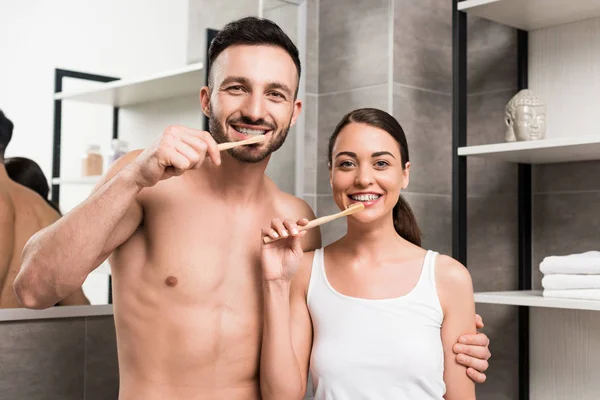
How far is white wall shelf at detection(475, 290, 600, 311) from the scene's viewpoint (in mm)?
1636

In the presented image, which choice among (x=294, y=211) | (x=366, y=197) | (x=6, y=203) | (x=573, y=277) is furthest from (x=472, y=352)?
(x=6, y=203)

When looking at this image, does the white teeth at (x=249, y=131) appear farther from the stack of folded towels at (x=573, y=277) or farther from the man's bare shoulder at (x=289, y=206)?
the stack of folded towels at (x=573, y=277)

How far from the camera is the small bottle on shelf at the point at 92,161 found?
1.84 metres

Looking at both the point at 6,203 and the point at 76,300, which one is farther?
the point at 76,300

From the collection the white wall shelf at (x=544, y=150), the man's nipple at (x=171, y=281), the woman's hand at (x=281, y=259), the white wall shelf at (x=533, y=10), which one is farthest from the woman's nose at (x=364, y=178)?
the white wall shelf at (x=533, y=10)

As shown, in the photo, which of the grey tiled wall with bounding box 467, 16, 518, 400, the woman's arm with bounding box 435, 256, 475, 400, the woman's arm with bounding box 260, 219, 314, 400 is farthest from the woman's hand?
the grey tiled wall with bounding box 467, 16, 518, 400

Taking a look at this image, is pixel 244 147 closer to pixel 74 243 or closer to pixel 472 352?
pixel 74 243

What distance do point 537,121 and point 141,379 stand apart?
1.12m

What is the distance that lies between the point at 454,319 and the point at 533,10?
0.98 meters

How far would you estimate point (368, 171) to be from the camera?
4.29 feet

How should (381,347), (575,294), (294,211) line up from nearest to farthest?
(381,347) < (294,211) < (575,294)

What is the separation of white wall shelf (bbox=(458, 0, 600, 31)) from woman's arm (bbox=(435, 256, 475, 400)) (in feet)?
2.68

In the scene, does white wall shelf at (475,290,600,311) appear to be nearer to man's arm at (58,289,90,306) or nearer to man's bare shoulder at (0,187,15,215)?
man's arm at (58,289,90,306)

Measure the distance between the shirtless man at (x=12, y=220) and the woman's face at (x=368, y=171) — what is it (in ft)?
2.47
